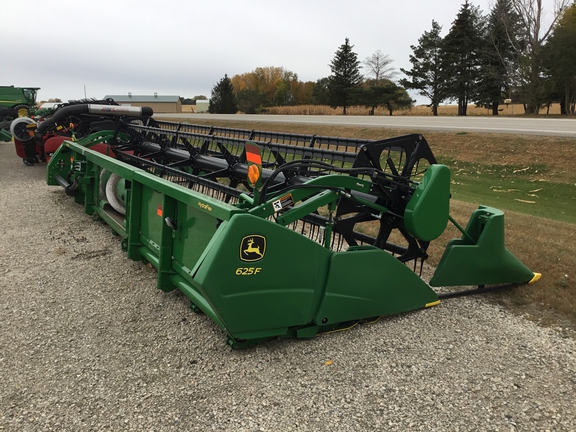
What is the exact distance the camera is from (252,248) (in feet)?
9.08

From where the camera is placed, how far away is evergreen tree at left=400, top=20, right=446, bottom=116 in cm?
4266

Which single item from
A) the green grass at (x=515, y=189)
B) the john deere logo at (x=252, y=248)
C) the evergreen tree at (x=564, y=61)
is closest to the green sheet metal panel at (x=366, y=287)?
the john deere logo at (x=252, y=248)

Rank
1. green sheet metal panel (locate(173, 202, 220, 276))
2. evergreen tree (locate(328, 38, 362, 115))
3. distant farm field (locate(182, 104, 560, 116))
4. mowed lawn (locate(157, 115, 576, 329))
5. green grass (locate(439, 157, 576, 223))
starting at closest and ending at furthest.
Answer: green sheet metal panel (locate(173, 202, 220, 276)) → mowed lawn (locate(157, 115, 576, 329)) → green grass (locate(439, 157, 576, 223)) → distant farm field (locate(182, 104, 560, 116)) → evergreen tree (locate(328, 38, 362, 115))

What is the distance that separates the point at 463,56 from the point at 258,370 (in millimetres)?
43948

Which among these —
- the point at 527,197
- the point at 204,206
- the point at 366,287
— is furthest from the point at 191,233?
the point at 527,197

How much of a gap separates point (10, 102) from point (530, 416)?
927 inches

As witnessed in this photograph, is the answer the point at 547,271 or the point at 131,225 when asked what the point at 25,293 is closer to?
the point at 131,225

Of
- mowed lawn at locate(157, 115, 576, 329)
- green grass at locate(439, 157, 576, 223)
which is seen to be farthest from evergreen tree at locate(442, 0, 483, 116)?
green grass at locate(439, 157, 576, 223)

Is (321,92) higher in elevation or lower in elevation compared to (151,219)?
higher

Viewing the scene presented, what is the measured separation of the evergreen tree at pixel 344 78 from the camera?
45.7 m

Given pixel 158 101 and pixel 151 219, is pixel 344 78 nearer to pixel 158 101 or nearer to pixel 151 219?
pixel 158 101

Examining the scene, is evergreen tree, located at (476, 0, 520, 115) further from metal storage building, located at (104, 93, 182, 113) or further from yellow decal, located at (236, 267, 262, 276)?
metal storage building, located at (104, 93, 182, 113)

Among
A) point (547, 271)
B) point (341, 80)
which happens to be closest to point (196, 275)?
point (547, 271)

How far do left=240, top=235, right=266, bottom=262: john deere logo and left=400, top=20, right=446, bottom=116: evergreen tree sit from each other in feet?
142
